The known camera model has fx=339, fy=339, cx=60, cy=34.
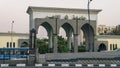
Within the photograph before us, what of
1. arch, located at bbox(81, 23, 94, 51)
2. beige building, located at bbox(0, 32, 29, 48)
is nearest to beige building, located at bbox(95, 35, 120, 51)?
arch, located at bbox(81, 23, 94, 51)

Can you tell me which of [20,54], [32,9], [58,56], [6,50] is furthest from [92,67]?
[32,9]

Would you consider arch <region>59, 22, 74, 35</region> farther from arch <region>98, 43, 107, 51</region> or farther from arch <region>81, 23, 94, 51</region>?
arch <region>98, 43, 107, 51</region>

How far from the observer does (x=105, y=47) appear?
82.8 metres

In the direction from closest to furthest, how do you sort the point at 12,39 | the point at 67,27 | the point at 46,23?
the point at 46,23
the point at 67,27
the point at 12,39

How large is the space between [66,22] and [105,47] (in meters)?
21.3

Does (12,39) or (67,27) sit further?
(12,39)

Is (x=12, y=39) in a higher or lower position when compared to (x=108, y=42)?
higher

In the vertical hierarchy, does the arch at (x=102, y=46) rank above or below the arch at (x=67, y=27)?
below

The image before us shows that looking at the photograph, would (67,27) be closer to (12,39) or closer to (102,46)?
(12,39)

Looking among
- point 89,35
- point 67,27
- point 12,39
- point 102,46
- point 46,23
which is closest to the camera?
point 46,23

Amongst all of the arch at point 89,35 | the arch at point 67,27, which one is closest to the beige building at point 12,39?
the arch at point 67,27

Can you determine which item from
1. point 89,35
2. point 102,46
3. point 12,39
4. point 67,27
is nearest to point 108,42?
point 102,46

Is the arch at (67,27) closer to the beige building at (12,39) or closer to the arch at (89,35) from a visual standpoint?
the arch at (89,35)

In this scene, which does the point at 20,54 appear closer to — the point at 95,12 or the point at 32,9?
the point at 32,9
